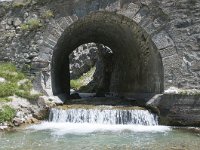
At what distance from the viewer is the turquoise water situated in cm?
864

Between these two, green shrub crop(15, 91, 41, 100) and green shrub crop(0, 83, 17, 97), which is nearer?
green shrub crop(0, 83, 17, 97)

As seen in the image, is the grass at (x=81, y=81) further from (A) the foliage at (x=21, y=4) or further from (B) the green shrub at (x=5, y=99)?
(B) the green shrub at (x=5, y=99)

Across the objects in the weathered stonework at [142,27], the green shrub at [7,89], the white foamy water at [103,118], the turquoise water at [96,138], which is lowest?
the turquoise water at [96,138]

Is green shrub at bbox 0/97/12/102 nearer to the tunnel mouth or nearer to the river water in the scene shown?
the river water

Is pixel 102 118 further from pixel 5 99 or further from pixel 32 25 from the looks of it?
pixel 32 25

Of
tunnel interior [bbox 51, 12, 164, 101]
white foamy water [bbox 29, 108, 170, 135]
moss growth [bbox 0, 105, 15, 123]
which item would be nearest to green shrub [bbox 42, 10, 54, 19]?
tunnel interior [bbox 51, 12, 164, 101]

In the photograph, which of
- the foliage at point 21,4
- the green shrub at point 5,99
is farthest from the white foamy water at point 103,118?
the foliage at point 21,4

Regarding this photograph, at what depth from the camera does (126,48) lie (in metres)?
18.0

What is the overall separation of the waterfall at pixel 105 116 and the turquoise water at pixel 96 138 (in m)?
0.54

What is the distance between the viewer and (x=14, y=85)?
1272cm

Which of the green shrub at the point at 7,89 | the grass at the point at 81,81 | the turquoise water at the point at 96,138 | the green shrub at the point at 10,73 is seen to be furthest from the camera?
the grass at the point at 81,81

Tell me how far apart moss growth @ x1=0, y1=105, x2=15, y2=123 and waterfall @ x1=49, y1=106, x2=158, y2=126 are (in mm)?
1419

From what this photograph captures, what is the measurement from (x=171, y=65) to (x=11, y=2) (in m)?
6.55

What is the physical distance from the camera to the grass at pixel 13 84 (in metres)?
12.4
